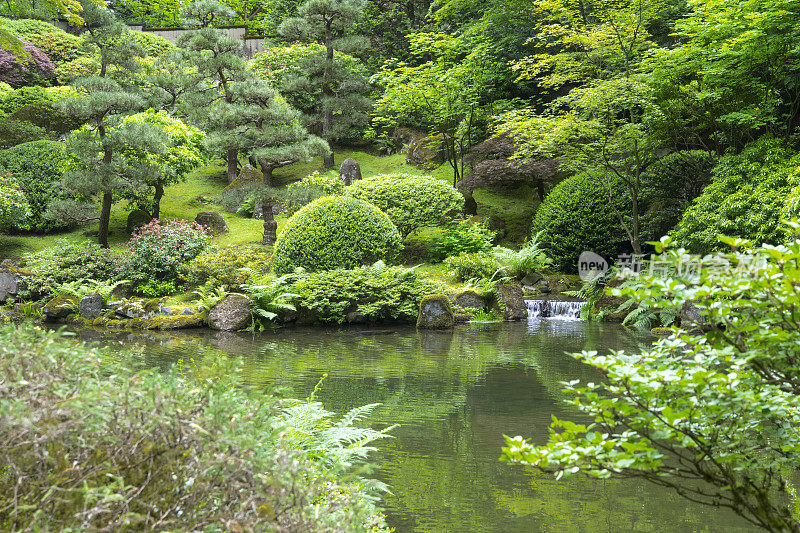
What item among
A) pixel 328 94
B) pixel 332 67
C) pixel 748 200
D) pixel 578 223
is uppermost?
pixel 332 67

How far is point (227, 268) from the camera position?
1177 centimetres

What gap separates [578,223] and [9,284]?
39.7 ft

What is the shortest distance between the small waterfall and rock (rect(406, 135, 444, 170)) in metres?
9.01

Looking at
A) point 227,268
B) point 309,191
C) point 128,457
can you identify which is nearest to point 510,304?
point 227,268

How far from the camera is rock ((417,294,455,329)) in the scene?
10484 millimetres

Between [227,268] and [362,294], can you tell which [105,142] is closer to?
[227,268]

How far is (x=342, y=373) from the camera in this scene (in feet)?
21.9

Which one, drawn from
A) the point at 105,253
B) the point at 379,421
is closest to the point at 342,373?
the point at 379,421

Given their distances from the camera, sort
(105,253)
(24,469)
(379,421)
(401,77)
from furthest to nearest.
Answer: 1. (401,77)
2. (105,253)
3. (379,421)
4. (24,469)

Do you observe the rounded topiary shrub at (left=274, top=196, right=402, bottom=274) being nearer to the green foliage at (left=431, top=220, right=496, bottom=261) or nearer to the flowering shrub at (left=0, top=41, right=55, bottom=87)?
the green foliage at (left=431, top=220, right=496, bottom=261)

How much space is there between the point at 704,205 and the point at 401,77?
982 cm

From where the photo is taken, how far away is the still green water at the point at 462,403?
324 centimetres

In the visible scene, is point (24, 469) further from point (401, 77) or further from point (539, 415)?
point (401, 77)

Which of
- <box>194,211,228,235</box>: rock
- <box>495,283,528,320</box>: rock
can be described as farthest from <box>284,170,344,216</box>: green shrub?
<box>495,283,528,320</box>: rock
